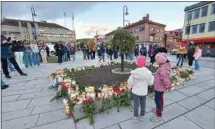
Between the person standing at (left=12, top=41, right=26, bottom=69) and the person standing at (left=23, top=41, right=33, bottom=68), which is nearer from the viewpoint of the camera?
the person standing at (left=12, top=41, right=26, bottom=69)

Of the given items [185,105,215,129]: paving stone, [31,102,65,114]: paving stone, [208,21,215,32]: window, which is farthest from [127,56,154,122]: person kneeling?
[208,21,215,32]: window

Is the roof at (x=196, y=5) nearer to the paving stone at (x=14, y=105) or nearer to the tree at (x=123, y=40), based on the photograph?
the tree at (x=123, y=40)

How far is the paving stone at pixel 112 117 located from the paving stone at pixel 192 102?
1.59 metres

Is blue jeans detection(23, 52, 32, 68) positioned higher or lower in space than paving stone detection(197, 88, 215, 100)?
higher

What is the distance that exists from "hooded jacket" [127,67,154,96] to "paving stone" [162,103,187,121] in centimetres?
91

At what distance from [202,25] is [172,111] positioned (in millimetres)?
27630

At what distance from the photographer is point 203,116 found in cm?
285

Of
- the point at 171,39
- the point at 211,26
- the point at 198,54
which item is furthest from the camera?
the point at 171,39

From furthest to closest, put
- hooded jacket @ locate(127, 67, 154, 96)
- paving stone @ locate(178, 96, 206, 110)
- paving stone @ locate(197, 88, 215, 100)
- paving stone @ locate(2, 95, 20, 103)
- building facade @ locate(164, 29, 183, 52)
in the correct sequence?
building facade @ locate(164, 29, 183, 52) → paving stone @ locate(197, 88, 215, 100) → paving stone @ locate(2, 95, 20, 103) → paving stone @ locate(178, 96, 206, 110) → hooded jacket @ locate(127, 67, 154, 96)

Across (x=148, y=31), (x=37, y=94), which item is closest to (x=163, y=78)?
(x=37, y=94)

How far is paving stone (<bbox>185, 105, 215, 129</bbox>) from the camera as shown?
2.58 metres

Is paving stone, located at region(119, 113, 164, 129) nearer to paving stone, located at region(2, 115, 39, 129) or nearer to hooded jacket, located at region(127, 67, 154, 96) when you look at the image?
hooded jacket, located at region(127, 67, 154, 96)

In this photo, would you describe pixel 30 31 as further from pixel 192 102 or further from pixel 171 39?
pixel 192 102

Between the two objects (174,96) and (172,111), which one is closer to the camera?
(172,111)
